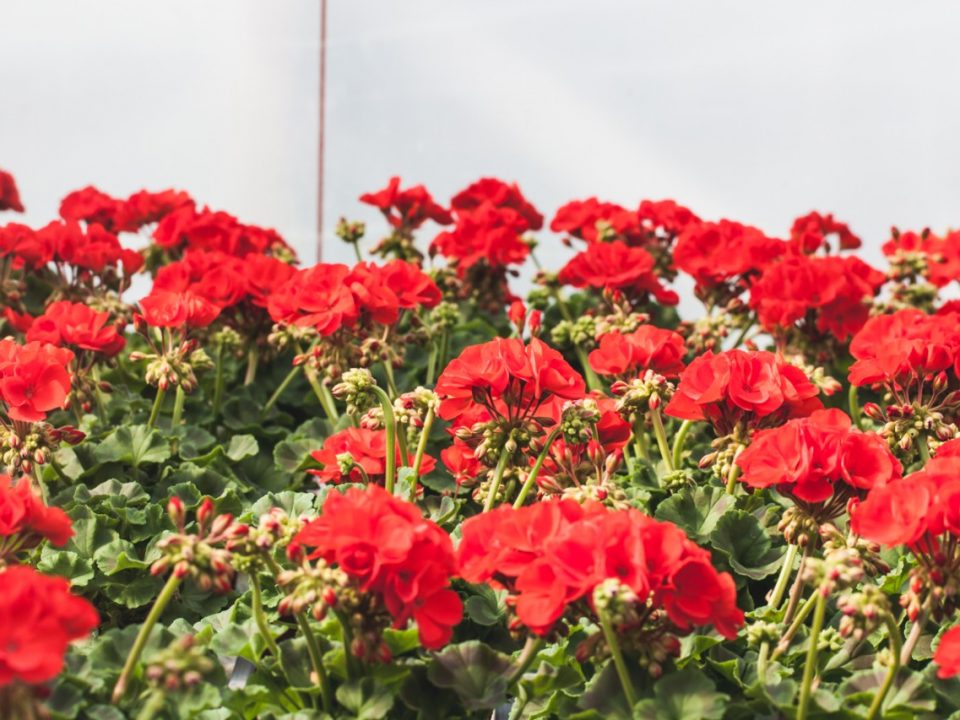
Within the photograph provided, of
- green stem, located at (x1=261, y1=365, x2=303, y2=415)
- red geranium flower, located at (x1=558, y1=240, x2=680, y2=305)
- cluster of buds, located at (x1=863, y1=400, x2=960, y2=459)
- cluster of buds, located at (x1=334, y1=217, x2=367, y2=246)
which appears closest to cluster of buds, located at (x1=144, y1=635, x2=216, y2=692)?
cluster of buds, located at (x1=863, y1=400, x2=960, y2=459)

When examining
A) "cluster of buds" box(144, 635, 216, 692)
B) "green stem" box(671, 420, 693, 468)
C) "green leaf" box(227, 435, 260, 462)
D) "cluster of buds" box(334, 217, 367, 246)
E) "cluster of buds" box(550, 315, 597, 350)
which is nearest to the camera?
"cluster of buds" box(144, 635, 216, 692)

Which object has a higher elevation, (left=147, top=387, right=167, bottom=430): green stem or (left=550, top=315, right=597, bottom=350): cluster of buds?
(left=550, top=315, right=597, bottom=350): cluster of buds

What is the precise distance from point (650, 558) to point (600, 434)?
1.94 feet

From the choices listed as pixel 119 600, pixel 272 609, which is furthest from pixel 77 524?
pixel 272 609

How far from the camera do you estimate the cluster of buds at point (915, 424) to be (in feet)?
6.09

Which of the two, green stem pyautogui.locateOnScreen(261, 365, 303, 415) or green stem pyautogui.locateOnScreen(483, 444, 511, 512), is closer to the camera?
green stem pyautogui.locateOnScreen(483, 444, 511, 512)

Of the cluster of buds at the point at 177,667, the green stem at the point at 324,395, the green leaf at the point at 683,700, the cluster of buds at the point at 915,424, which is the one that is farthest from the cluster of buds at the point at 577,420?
the green stem at the point at 324,395

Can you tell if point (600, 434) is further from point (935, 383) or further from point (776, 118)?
point (776, 118)

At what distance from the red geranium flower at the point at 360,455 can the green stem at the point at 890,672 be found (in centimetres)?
78

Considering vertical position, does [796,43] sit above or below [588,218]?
above

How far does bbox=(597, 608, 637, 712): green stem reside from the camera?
47.2 inches

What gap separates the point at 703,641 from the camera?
4.69 ft

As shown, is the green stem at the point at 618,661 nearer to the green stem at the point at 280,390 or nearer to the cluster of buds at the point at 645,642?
the cluster of buds at the point at 645,642

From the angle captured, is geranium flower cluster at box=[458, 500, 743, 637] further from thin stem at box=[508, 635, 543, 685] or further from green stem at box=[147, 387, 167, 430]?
green stem at box=[147, 387, 167, 430]
